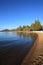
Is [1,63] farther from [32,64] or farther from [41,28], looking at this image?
[41,28]

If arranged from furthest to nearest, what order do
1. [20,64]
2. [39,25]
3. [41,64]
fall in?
[39,25]
[20,64]
[41,64]

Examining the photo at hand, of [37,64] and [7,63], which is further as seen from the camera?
[7,63]

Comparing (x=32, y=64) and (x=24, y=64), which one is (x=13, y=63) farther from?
(x=32, y=64)

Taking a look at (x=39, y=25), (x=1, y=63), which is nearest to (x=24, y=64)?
(x=1, y=63)

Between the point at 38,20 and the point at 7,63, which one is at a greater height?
the point at 38,20

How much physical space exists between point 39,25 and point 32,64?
11335 centimetres

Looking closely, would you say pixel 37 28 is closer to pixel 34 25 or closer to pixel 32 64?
pixel 34 25

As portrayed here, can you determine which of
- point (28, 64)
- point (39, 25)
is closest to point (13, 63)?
point (28, 64)

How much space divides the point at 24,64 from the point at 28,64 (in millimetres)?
305

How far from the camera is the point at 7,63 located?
26.0ft

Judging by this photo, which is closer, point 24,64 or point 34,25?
point 24,64

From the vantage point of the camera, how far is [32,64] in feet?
23.7

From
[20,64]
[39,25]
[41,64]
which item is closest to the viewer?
[41,64]

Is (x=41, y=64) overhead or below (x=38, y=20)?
below
